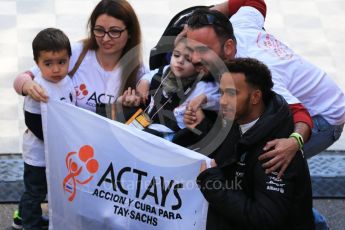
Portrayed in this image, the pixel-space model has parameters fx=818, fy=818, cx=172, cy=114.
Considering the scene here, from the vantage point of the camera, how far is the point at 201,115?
11.3ft

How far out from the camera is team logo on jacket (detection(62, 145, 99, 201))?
362cm

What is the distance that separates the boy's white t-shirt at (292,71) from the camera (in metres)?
3.79

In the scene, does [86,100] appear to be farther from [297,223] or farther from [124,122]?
[297,223]

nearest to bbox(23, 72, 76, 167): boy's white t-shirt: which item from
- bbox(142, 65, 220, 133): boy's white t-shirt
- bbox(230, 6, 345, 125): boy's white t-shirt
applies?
bbox(142, 65, 220, 133): boy's white t-shirt

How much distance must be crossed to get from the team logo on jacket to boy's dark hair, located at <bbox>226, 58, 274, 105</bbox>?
0.82m

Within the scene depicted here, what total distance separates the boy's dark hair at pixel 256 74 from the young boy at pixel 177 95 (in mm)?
341

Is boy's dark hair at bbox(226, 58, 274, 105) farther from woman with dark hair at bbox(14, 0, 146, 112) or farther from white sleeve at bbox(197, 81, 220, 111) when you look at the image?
woman with dark hair at bbox(14, 0, 146, 112)

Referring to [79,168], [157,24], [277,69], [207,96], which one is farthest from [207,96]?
[157,24]

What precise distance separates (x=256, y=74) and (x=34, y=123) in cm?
119

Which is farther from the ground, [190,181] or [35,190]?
[190,181]

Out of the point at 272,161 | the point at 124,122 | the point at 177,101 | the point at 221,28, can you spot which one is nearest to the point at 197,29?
the point at 221,28

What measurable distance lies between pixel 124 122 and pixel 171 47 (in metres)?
0.45

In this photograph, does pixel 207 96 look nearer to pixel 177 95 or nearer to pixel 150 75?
pixel 177 95

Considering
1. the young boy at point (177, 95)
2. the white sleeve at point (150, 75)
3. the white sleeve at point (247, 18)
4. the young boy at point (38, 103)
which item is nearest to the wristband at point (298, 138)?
the young boy at point (177, 95)
